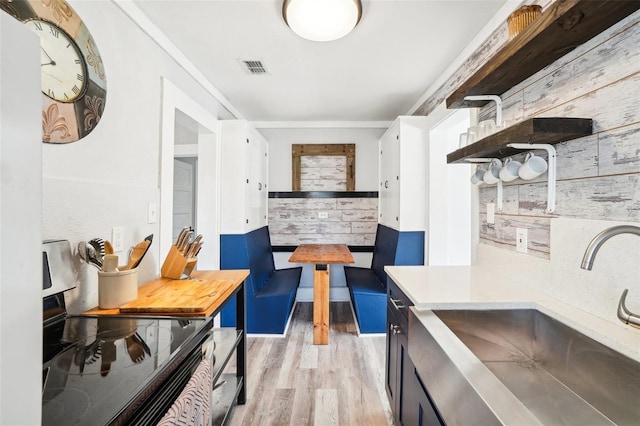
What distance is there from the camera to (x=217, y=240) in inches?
108

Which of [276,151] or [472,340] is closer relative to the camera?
[472,340]

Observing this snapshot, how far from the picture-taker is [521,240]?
1.37 m

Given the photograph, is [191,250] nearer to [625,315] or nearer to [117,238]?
[117,238]

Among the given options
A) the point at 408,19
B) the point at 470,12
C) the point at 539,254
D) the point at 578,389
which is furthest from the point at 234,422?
the point at 470,12

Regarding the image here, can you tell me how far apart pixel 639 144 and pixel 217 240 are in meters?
2.77

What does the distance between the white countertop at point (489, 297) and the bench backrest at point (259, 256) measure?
1.58m

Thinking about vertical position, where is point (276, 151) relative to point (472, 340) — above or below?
above

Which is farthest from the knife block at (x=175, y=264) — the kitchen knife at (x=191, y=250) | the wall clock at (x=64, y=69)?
the wall clock at (x=64, y=69)

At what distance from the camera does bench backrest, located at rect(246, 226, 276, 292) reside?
2.81 m

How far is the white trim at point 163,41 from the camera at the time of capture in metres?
1.53

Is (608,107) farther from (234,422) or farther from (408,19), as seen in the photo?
(234,422)

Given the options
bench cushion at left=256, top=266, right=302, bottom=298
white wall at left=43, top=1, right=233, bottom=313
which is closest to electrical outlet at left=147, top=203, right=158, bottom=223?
white wall at left=43, top=1, right=233, bottom=313

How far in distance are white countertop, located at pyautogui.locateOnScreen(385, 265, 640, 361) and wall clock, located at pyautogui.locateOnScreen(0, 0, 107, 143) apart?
1.59 meters

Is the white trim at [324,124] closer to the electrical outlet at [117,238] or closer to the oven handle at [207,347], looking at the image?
the electrical outlet at [117,238]
